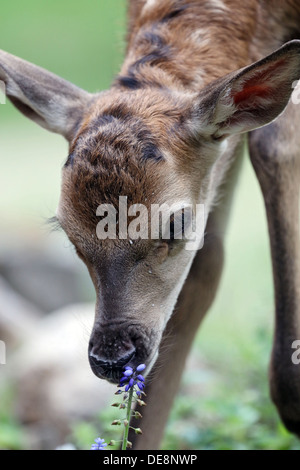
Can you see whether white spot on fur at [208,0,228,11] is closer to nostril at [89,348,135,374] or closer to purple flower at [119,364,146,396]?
nostril at [89,348,135,374]

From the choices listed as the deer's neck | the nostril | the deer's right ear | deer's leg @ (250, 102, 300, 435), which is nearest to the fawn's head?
the nostril

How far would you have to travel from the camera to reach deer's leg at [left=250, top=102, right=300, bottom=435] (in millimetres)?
5613

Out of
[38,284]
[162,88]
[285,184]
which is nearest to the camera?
[162,88]

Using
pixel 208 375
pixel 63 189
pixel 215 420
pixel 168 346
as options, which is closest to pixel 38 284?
pixel 208 375

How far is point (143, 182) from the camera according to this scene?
480 cm

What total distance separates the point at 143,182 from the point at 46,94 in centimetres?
106

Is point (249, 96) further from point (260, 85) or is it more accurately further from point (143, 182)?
point (143, 182)

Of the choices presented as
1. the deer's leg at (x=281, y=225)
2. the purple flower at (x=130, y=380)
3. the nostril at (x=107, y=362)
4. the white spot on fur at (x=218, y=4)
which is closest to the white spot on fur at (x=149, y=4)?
the white spot on fur at (x=218, y=4)

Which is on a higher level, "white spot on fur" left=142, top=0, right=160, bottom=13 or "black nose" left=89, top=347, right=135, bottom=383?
"white spot on fur" left=142, top=0, right=160, bottom=13

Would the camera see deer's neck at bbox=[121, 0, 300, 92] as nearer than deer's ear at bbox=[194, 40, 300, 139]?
No

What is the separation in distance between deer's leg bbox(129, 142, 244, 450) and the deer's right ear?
1196mm

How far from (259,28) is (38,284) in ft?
18.7
